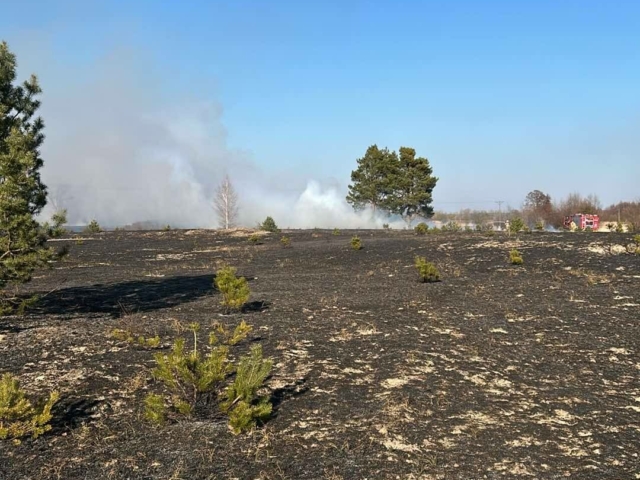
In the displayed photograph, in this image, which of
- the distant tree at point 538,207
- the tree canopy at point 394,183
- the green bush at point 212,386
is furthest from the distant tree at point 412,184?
the green bush at point 212,386

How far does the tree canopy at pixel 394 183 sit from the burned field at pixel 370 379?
39.4 m

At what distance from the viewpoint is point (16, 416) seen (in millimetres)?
4316

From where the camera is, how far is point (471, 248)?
20281mm

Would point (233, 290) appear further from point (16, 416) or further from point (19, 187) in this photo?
point (16, 416)

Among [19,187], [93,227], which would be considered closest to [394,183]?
[93,227]

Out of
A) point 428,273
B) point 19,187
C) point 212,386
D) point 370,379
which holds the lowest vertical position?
point 370,379

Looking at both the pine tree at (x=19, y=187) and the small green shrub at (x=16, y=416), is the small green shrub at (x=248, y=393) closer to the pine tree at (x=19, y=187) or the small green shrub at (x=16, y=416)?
the small green shrub at (x=16, y=416)

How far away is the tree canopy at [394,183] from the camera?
5234 cm

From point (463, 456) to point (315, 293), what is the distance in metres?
8.05

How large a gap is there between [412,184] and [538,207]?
35.6 m

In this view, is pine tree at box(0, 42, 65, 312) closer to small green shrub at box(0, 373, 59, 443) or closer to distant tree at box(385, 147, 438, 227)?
small green shrub at box(0, 373, 59, 443)

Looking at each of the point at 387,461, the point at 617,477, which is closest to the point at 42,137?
the point at 387,461

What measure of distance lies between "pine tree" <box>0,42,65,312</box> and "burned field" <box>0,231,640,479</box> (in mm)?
1211

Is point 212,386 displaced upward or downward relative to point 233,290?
downward
